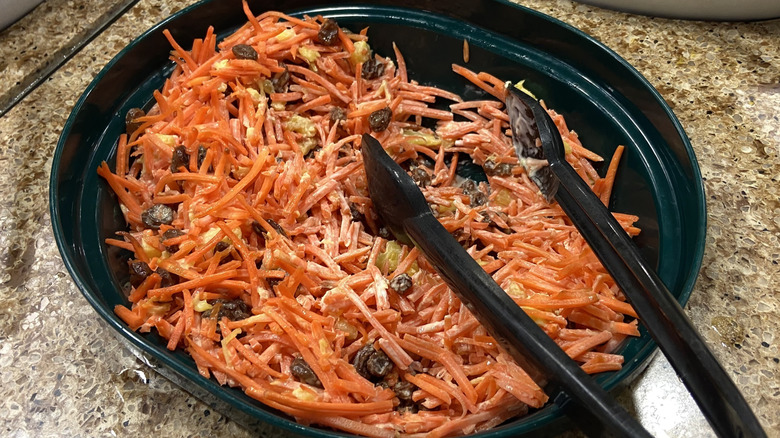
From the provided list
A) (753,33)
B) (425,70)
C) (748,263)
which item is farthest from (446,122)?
(753,33)

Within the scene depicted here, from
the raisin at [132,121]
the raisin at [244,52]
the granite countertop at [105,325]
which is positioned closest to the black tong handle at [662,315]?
the granite countertop at [105,325]

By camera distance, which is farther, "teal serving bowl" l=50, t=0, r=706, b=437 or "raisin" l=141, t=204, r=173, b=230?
"raisin" l=141, t=204, r=173, b=230

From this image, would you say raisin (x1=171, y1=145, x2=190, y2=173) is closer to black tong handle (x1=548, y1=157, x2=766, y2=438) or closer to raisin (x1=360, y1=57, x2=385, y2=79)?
raisin (x1=360, y1=57, x2=385, y2=79)

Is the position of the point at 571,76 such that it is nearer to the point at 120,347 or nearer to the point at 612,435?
the point at 612,435

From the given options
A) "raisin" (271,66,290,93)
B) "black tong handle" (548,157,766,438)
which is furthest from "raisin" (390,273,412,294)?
"raisin" (271,66,290,93)

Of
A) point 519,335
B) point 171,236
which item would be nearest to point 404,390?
point 519,335

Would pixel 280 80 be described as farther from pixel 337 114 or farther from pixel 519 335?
pixel 519 335
